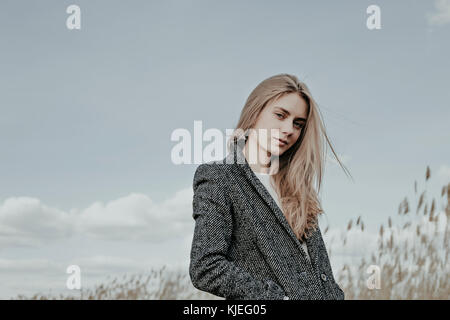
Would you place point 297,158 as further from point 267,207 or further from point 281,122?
point 267,207

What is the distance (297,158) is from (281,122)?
24 centimetres

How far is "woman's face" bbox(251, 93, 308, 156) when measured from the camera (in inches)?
83.5

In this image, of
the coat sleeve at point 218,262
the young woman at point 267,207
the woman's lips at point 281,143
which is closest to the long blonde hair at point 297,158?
the young woman at point 267,207

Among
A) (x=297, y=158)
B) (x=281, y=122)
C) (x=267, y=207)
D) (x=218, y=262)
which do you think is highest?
(x=281, y=122)

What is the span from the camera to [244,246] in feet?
6.11

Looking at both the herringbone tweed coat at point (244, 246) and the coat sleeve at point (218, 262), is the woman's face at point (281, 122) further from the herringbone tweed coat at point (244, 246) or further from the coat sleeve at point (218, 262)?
the coat sleeve at point (218, 262)

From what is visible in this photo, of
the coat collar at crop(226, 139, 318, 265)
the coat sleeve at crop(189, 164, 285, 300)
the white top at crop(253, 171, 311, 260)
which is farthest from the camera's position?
the white top at crop(253, 171, 311, 260)

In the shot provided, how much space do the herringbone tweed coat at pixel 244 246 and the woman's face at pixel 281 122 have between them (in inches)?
6.4

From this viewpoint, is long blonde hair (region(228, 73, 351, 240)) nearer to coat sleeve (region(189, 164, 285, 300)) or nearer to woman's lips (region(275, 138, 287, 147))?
woman's lips (region(275, 138, 287, 147))

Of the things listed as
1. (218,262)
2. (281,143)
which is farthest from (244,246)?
(281,143)

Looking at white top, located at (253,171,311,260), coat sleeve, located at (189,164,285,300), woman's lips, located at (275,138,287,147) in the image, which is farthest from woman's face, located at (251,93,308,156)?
coat sleeve, located at (189,164,285,300)

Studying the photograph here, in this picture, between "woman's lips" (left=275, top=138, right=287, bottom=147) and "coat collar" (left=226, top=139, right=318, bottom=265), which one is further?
"woman's lips" (left=275, top=138, right=287, bottom=147)

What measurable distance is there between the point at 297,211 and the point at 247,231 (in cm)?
33
